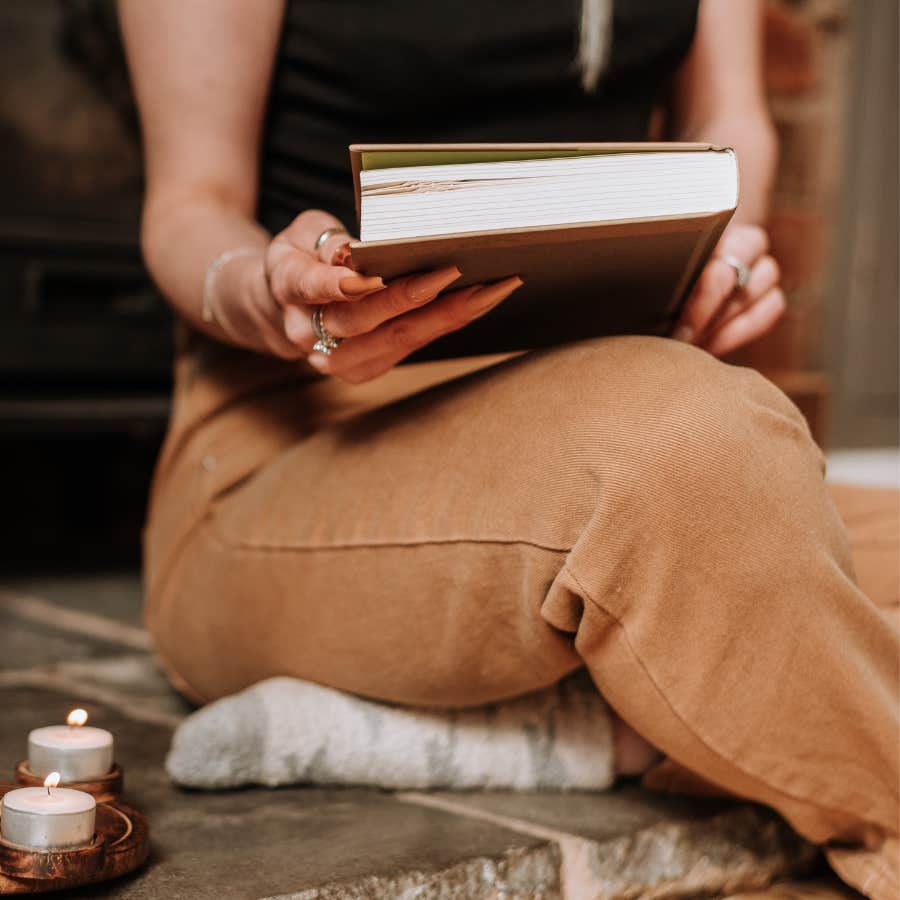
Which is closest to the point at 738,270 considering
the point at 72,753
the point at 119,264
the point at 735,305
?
the point at 735,305

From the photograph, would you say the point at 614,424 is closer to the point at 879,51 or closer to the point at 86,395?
the point at 86,395

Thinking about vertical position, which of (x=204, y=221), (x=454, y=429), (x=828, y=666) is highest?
(x=204, y=221)

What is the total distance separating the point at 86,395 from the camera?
1.55 m

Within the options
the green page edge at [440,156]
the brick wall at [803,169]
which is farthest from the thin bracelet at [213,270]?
the brick wall at [803,169]

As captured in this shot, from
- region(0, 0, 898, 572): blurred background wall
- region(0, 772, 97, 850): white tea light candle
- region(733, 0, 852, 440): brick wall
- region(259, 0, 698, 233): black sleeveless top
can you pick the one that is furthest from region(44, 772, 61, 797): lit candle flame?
region(733, 0, 852, 440): brick wall

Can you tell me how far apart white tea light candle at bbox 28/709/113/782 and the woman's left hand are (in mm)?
450

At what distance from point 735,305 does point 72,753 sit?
19.9 inches

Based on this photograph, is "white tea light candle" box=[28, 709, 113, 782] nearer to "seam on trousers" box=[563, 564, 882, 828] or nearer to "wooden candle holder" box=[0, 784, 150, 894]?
"wooden candle holder" box=[0, 784, 150, 894]

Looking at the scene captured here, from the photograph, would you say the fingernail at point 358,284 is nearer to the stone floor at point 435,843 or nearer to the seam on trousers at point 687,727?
the seam on trousers at point 687,727

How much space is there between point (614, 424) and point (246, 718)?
0.31m

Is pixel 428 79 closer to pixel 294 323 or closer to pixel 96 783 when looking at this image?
pixel 294 323

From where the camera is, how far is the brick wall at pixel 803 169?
203 cm

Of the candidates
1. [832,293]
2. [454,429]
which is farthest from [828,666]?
[832,293]

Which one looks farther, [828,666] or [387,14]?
[387,14]
